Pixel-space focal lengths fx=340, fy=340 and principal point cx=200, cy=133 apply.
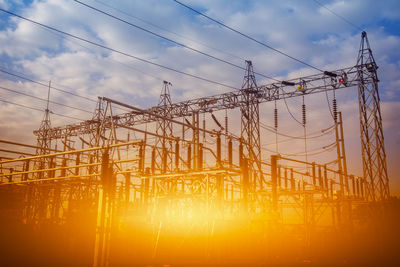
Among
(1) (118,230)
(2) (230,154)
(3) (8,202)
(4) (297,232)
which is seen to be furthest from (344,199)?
(3) (8,202)

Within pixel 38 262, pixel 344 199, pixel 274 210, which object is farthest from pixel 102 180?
pixel 344 199

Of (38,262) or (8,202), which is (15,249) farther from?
(8,202)

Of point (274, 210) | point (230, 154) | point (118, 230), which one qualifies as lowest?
point (118, 230)

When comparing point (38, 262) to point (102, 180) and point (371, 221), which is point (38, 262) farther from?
point (371, 221)

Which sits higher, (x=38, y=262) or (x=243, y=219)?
(x=243, y=219)

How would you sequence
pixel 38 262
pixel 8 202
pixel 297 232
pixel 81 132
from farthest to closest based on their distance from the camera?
pixel 81 132 < pixel 297 232 < pixel 8 202 < pixel 38 262

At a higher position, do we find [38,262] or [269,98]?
[269,98]

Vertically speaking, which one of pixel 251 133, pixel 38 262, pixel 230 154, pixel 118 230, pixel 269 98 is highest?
pixel 269 98

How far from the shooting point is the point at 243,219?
14.2 m

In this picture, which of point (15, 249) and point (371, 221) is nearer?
point (15, 249)

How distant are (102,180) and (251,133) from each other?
718 inches

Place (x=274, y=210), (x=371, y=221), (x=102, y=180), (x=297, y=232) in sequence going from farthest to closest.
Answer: (x=297, y=232), (x=371, y=221), (x=274, y=210), (x=102, y=180)

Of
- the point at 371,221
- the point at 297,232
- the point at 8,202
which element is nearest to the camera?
the point at 8,202

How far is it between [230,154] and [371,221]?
982 centimetres
